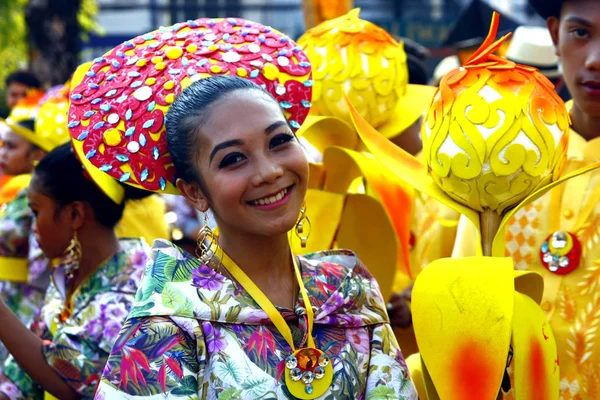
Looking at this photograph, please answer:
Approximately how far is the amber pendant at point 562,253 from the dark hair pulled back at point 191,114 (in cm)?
98

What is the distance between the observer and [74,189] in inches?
131

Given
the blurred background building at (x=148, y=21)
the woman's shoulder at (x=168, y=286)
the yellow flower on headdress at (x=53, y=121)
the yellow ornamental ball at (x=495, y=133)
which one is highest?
the yellow ornamental ball at (x=495, y=133)

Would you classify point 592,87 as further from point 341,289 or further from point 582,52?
point 341,289

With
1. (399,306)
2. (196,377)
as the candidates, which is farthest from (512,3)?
(196,377)

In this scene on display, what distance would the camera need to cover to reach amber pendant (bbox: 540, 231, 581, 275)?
2.64 metres

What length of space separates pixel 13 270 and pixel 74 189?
995 mm

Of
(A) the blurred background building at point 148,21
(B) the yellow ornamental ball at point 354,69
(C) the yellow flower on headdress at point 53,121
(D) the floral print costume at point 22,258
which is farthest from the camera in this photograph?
(A) the blurred background building at point 148,21

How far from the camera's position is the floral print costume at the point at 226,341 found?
2.02 meters

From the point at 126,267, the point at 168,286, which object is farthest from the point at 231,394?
the point at 126,267

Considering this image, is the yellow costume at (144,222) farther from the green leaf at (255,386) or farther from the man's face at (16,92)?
the man's face at (16,92)

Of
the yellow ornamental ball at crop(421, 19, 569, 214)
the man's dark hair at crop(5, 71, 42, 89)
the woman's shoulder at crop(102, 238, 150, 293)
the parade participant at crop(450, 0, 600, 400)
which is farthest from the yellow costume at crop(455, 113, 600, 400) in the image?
the man's dark hair at crop(5, 71, 42, 89)

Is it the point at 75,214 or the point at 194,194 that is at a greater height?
the point at 194,194

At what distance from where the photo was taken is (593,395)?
2580mm

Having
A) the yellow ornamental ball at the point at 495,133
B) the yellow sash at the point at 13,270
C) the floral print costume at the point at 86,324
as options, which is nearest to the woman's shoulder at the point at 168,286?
the yellow ornamental ball at the point at 495,133
